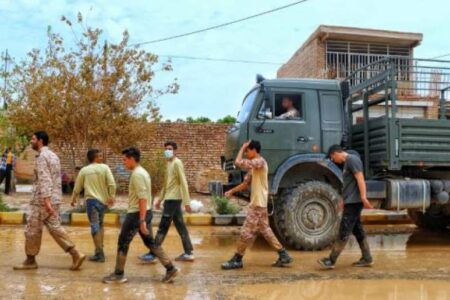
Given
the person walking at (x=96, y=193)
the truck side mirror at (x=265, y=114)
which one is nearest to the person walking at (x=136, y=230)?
the person walking at (x=96, y=193)

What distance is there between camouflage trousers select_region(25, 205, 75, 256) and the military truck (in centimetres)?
292

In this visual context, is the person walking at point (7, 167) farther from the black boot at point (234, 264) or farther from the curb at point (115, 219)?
the black boot at point (234, 264)

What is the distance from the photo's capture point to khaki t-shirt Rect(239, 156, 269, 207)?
6352 millimetres

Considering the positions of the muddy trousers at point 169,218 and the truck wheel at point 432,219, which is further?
the truck wheel at point 432,219

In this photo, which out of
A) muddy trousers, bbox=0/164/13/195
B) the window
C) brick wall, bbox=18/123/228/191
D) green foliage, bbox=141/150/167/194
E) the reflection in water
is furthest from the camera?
brick wall, bbox=18/123/228/191

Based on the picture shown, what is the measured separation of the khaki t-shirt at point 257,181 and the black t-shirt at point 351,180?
104cm

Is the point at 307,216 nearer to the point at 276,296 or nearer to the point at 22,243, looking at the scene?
the point at 276,296

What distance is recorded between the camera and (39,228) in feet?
20.5

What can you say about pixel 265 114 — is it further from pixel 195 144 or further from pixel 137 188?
pixel 195 144

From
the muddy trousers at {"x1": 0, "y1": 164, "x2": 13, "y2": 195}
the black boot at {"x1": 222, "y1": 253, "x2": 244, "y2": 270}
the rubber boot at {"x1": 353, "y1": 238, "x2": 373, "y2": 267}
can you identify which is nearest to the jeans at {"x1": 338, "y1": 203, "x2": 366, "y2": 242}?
the rubber boot at {"x1": 353, "y1": 238, "x2": 373, "y2": 267}

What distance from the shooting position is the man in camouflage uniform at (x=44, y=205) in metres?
6.14

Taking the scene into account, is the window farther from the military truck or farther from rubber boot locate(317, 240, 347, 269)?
rubber boot locate(317, 240, 347, 269)

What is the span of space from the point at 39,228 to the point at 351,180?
152 inches

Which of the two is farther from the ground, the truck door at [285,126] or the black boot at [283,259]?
the truck door at [285,126]
